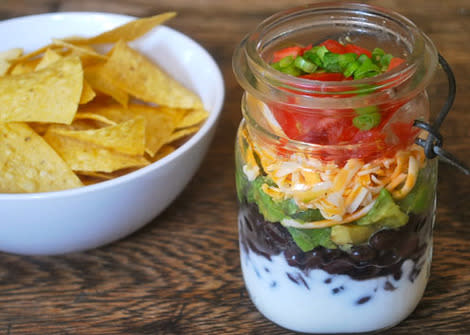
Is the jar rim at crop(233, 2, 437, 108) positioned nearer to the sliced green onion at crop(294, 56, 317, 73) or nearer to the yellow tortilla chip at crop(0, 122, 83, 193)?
the sliced green onion at crop(294, 56, 317, 73)

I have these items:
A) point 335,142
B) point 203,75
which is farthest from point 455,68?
point 335,142

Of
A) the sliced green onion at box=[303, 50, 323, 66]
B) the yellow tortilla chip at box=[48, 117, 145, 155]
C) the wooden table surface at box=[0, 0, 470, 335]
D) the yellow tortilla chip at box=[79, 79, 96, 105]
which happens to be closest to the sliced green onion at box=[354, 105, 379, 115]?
the sliced green onion at box=[303, 50, 323, 66]

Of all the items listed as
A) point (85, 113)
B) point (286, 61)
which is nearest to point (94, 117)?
point (85, 113)

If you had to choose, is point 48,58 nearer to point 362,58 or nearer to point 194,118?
point 194,118

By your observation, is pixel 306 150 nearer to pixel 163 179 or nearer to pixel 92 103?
pixel 163 179

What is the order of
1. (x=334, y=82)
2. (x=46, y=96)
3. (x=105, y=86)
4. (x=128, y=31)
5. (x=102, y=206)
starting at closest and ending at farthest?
(x=334, y=82) < (x=102, y=206) < (x=46, y=96) < (x=105, y=86) < (x=128, y=31)

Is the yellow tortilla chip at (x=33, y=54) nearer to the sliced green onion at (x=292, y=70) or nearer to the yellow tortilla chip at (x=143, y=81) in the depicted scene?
the yellow tortilla chip at (x=143, y=81)
